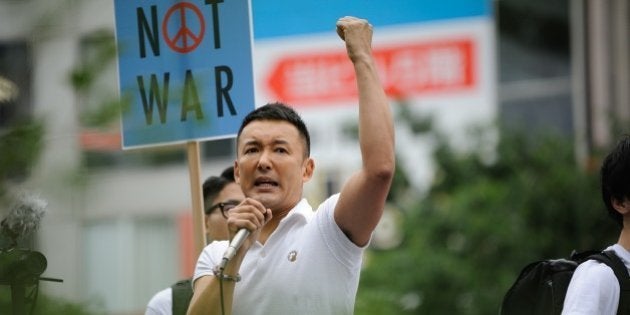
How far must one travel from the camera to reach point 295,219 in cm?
335

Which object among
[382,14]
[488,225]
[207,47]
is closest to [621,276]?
[207,47]

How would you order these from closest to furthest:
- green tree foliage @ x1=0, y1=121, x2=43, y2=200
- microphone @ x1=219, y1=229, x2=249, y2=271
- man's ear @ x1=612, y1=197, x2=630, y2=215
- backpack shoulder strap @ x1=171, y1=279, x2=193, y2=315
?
green tree foliage @ x1=0, y1=121, x2=43, y2=200 < microphone @ x1=219, y1=229, x2=249, y2=271 < man's ear @ x1=612, y1=197, x2=630, y2=215 < backpack shoulder strap @ x1=171, y1=279, x2=193, y2=315

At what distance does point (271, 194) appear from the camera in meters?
3.33

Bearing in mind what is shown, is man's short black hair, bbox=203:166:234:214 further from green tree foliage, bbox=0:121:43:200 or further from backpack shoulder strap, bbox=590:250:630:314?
green tree foliage, bbox=0:121:43:200

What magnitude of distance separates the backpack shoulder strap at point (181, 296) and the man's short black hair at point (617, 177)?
164 cm

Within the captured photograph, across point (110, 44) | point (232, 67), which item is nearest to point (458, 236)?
point (232, 67)

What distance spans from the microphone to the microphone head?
2.18ft

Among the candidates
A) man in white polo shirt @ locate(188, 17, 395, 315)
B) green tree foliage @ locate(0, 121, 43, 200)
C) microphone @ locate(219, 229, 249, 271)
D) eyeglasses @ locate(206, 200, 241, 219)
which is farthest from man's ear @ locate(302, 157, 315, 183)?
green tree foliage @ locate(0, 121, 43, 200)

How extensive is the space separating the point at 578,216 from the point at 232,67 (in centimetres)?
1191

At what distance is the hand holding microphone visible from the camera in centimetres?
304

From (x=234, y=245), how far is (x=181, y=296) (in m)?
1.65

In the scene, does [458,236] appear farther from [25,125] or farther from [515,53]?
[25,125]

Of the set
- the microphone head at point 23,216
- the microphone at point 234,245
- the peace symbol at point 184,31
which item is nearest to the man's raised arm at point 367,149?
the microphone at point 234,245

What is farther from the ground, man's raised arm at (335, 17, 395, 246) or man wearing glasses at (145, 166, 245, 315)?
man's raised arm at (335, 17, 395, 246)
